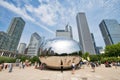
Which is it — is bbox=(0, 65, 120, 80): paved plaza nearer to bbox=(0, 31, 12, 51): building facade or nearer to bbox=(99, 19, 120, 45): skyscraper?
bbox=(0, 31, 12, 51): building facade

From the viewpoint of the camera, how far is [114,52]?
56.9 meters

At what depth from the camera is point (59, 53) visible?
13898 millimetres

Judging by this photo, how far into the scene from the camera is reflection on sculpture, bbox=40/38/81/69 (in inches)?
546

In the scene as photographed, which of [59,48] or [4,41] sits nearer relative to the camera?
Result: [59,48]


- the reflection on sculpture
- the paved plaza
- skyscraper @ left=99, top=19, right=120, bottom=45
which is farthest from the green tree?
skyscraper @ left=99, top=19, right=120, bottom=45

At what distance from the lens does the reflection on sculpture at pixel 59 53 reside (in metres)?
13.9

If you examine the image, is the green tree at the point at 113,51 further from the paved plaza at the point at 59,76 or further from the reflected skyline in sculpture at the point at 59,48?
the reflected skyline in sculpture at the point at 59,48

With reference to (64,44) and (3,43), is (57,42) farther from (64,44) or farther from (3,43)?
(3,43)

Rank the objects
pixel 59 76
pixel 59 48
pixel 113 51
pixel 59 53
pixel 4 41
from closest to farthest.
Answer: pixel 59 76 → pixel 59 53 → pixel 59 48 → pixel 113 51 → pixel 4 41

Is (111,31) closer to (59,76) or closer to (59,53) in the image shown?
(59,53)

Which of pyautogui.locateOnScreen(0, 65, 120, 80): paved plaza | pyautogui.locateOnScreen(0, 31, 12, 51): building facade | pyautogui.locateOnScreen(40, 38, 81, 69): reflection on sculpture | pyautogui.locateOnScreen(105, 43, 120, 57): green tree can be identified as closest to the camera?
pyautogui.locateOnScreen(0, 65, 120, 80): paved plaza

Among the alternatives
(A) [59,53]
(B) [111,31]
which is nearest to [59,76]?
(A) [59,53]

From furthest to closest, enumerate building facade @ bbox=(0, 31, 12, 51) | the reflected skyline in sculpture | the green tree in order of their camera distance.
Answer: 1. building facade @ bbox=(0, 31, 12, 51)
2. the green tree
3. the reflected skyline in sculpture

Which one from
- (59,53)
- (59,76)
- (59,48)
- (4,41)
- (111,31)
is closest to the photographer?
(59,76)
